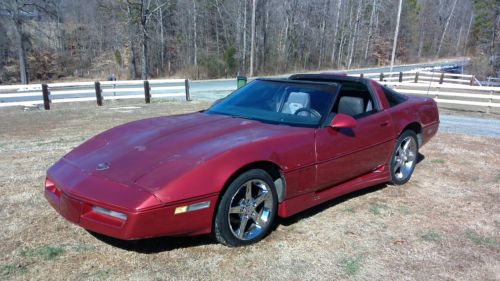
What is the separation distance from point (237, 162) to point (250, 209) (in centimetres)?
46

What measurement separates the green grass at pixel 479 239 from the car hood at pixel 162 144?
1.99 m

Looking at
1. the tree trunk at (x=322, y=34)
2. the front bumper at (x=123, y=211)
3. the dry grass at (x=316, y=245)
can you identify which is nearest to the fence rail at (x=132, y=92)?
the dry grass at (x=316, y=245)

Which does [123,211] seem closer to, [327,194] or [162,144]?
[162,144]

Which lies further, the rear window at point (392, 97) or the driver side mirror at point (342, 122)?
the rear window at point (392, 97)

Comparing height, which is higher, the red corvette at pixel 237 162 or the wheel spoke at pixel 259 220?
the red corvette at pixel 237 162

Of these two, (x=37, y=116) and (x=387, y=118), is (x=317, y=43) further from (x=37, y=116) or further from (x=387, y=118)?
(x=387, y=118)

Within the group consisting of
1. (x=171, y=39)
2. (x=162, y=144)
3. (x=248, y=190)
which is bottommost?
(x=248, y=190)

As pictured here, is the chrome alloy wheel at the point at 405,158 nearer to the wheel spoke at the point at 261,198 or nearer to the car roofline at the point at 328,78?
the car roofline at the point at 328,78

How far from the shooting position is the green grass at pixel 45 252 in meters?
3.23

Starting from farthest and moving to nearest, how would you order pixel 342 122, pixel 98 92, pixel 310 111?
1. pixel 98 92
2. pixel 310 111
3. pixel 342 122

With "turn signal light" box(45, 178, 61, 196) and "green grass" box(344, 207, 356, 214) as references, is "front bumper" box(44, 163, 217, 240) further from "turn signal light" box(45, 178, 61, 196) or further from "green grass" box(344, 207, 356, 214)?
"green grass" box(344, 207, 356, 214)

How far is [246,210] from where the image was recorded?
3.43m

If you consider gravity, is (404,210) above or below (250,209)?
below

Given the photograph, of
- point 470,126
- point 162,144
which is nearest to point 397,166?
point 162,144
